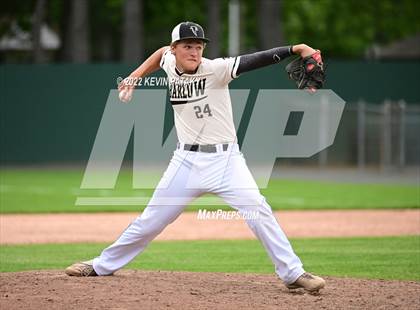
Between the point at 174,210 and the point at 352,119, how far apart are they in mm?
22018

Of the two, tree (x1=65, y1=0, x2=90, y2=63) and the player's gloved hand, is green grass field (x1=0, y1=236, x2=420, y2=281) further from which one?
tree (x1=65, y1=0, x2=90, y2=63)

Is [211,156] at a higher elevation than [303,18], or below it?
below

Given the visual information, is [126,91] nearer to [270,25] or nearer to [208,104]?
[208,104]

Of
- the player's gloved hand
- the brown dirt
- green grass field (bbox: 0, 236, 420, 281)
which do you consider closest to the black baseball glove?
the player's gloved hand

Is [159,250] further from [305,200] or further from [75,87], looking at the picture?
[75,87]

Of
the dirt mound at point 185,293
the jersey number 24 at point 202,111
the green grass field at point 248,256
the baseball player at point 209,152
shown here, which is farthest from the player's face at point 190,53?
the green grass field at point 248,256

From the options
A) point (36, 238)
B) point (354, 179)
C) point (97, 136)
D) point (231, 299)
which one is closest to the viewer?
point (231, 299)

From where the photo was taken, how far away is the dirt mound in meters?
7.78

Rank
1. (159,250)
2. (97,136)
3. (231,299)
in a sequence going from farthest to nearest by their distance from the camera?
1. (97,136)
2. (159,250)
3. (231,299)

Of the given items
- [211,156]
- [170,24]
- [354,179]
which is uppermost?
[170,24]

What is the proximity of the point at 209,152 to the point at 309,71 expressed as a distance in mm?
1185

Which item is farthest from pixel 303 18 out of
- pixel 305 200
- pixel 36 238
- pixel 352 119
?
pixel 36 238

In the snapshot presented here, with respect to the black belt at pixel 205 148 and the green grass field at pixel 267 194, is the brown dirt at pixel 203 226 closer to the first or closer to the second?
the green grass field at pixel 267 194

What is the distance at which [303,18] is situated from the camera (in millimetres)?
58281
